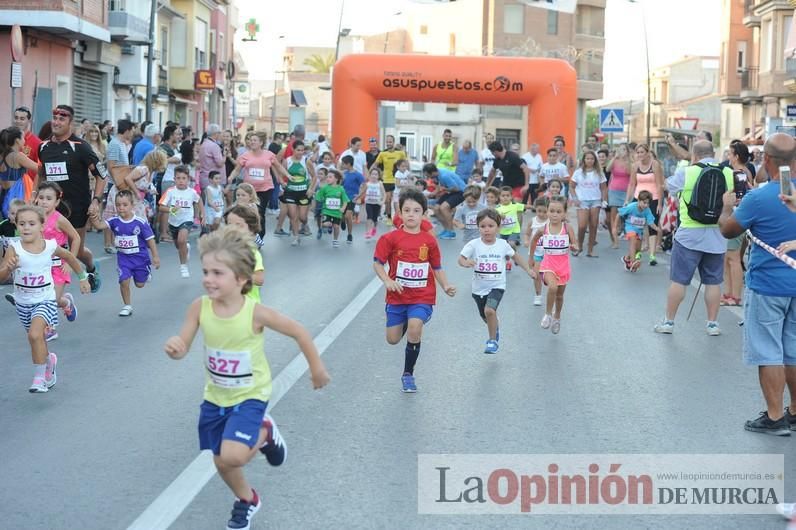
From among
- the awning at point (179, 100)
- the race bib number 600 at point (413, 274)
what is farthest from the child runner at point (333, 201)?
the awning at point (179, 100)

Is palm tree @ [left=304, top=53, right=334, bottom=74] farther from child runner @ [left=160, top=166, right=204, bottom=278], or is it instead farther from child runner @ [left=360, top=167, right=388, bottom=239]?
child runner @ [left=160, top=166, right=204, bottom=278]

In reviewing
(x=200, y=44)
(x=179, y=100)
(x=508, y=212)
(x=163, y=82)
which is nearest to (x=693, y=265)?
(x=508, y=212)

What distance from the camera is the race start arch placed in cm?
3156

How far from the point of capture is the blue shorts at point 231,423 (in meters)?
5.17

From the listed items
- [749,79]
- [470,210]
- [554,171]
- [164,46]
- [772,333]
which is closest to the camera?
[772,333]

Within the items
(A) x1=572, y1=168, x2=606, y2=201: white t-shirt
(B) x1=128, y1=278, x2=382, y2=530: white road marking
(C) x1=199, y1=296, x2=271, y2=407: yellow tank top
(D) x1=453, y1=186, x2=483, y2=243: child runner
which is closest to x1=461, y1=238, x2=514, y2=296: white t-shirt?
(B) x1=128, y1=278, x2=382, y2=530: white road marking

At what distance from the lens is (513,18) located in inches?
3059

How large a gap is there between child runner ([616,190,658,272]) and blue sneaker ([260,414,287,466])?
42.0 ft

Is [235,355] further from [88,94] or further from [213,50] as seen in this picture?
[213,50]

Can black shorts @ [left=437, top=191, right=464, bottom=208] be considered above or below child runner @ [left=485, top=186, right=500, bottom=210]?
below

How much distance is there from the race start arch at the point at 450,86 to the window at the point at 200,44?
25629 mm

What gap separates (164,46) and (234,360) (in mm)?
49917

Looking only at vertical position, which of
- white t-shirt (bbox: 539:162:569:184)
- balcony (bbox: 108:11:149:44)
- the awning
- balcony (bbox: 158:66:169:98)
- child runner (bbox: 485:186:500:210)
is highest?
A: balcony (bbox: 108:11:149:44)

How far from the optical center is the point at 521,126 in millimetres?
75312
